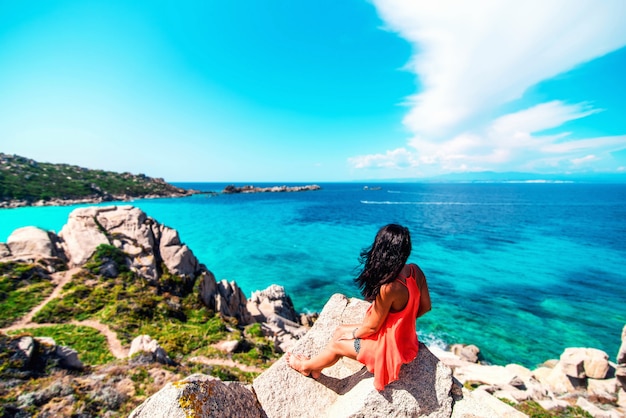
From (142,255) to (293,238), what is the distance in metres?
34.7

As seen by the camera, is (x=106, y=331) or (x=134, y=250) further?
(x=134, y=250)

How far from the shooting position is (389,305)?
13.8 feet

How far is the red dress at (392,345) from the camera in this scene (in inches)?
167

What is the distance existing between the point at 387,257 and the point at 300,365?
291 cm

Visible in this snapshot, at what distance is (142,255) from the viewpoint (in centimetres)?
2008

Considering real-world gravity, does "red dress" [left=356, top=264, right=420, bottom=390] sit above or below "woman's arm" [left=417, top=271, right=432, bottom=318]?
below

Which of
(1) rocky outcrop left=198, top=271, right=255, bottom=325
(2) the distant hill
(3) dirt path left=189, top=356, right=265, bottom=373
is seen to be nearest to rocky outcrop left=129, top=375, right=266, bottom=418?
(3) dirt path left=189, top=356, right=265, bottom=373

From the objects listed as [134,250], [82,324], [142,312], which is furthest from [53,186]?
[142,312]

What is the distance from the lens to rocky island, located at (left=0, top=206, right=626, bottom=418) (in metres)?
4.61

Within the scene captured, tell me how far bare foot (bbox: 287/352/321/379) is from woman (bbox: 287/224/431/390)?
44.9 inches

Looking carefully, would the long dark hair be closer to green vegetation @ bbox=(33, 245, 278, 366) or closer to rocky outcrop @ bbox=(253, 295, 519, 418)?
rocky outcrop @ bbox=(253, 295, 519, 418)

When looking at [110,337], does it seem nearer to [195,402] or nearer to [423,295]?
[195,402]

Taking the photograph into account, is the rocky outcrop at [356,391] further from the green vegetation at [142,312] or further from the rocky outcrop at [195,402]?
the green vegetation at [142,312]

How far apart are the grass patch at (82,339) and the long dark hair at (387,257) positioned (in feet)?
39.2
